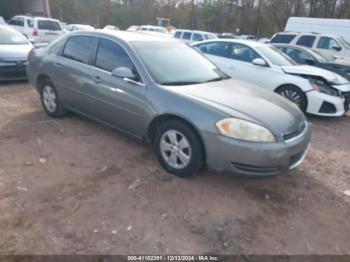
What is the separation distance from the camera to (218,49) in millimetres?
7660

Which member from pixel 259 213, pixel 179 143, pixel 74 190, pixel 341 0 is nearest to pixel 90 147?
pixel 74 190

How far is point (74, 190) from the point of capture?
3268 millimetres

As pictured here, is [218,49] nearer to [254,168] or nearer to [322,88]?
[322,88]

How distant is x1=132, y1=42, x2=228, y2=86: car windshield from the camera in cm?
385

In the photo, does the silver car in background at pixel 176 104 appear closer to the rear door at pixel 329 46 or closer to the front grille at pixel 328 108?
the front grille at pixel 328 108

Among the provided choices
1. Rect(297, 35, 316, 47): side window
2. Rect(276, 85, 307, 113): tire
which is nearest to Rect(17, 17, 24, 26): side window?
Rect(297, 35, 316, 47): side window

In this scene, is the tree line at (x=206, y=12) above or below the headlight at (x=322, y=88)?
above

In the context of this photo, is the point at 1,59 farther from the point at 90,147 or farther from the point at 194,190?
the point at 194,190

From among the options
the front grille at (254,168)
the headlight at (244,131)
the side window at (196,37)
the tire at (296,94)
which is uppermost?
the headlight at (244,131)

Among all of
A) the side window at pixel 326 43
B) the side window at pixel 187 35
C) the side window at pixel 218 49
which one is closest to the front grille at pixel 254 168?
the side window at pixel 218 49

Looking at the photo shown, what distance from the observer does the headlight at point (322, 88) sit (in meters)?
6.37

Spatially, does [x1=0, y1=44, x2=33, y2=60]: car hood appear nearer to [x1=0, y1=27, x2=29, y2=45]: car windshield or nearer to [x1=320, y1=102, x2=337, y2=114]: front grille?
[x1=0, y1=27, x2=29, y2=45]: car windshield

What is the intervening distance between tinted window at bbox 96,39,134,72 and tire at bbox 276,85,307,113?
12.8 feet

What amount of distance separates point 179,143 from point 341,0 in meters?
31.4
